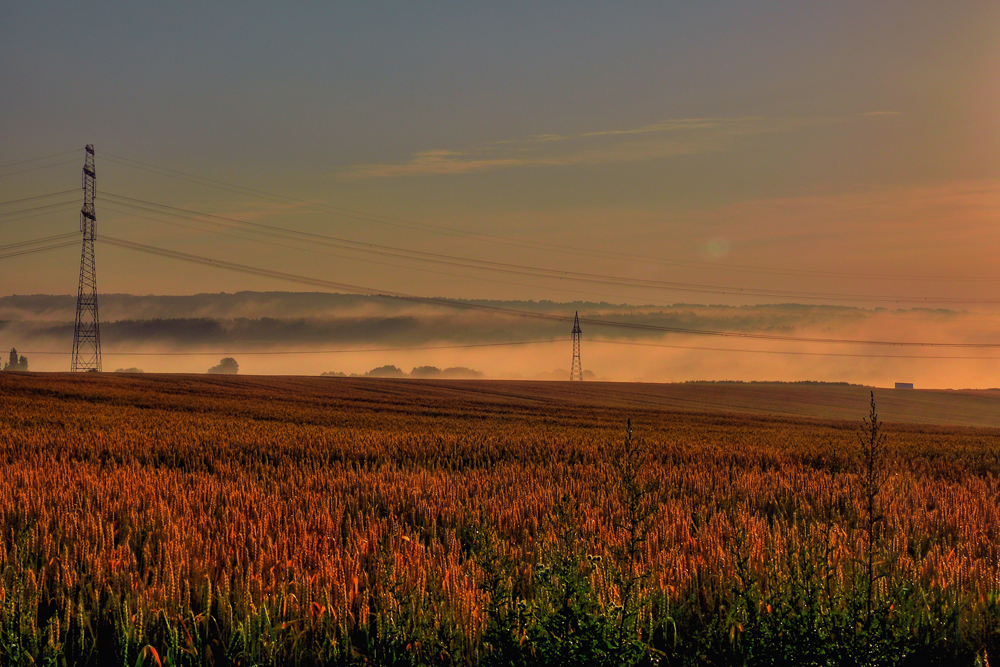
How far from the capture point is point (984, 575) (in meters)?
6.61

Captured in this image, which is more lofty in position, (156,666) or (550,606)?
(550,606)

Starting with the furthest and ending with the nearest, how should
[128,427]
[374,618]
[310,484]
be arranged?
[128,427], [310,484], [374,618]

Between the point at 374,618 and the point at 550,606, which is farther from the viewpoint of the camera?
the point at 374,618

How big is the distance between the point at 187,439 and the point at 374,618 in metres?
15.2

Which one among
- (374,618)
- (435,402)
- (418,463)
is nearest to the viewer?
(374,618)

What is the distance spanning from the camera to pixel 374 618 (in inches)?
205

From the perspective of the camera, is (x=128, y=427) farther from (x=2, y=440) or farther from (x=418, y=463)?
(x=418, y=463)

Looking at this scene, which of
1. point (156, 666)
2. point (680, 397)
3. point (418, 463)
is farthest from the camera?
point (680, 397)

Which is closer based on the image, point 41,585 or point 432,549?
point 41,585

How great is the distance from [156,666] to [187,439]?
15046 millimetres

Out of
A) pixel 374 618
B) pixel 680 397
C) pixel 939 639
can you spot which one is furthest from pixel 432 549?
pixel 680 397

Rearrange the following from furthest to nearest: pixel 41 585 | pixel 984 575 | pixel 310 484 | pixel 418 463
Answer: pixel 418 463
pixel 310 484
pixel 984 575
pixel 41 585

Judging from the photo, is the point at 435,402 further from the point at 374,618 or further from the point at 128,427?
the point at 374,618

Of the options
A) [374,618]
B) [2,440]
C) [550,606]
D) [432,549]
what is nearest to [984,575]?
[550,606]
